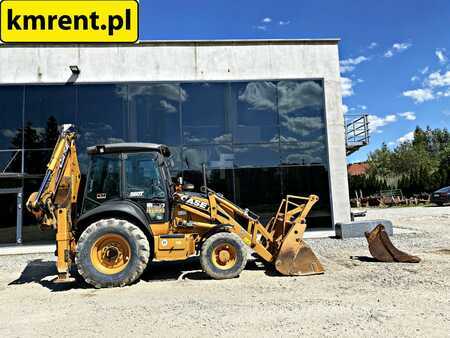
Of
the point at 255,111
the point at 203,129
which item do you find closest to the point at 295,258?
the point at 203,129

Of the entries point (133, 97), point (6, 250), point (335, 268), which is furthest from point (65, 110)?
point (335, 268)

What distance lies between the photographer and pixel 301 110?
1312 centimetres

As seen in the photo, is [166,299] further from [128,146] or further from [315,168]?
[315,168]

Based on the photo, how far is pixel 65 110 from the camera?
39.9 ft

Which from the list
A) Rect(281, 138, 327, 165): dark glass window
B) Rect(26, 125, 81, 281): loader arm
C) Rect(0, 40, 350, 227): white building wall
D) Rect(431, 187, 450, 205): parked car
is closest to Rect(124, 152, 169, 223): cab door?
Rect(26, 125, 81, 281): loader arm

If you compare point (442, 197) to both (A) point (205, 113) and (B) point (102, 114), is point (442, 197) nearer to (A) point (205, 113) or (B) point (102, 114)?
(A) point (205, 113)

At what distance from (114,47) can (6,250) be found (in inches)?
304

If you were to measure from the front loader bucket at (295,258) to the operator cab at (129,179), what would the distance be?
2.41 meters

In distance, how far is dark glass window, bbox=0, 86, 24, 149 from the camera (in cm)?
1183

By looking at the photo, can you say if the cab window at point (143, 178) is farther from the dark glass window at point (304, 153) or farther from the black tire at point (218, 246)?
the dark glass window at point (304, 153)

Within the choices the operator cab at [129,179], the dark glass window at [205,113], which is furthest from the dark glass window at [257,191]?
the operator cab at [129,179]

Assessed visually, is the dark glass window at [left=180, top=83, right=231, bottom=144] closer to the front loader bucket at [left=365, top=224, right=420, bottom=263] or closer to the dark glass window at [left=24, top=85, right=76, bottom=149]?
the dark glass window at [left=24, top=85, right=76, bottom=149]

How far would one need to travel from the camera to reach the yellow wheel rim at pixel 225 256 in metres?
6.71

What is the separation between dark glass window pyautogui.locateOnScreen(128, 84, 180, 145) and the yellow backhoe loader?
498 cm
